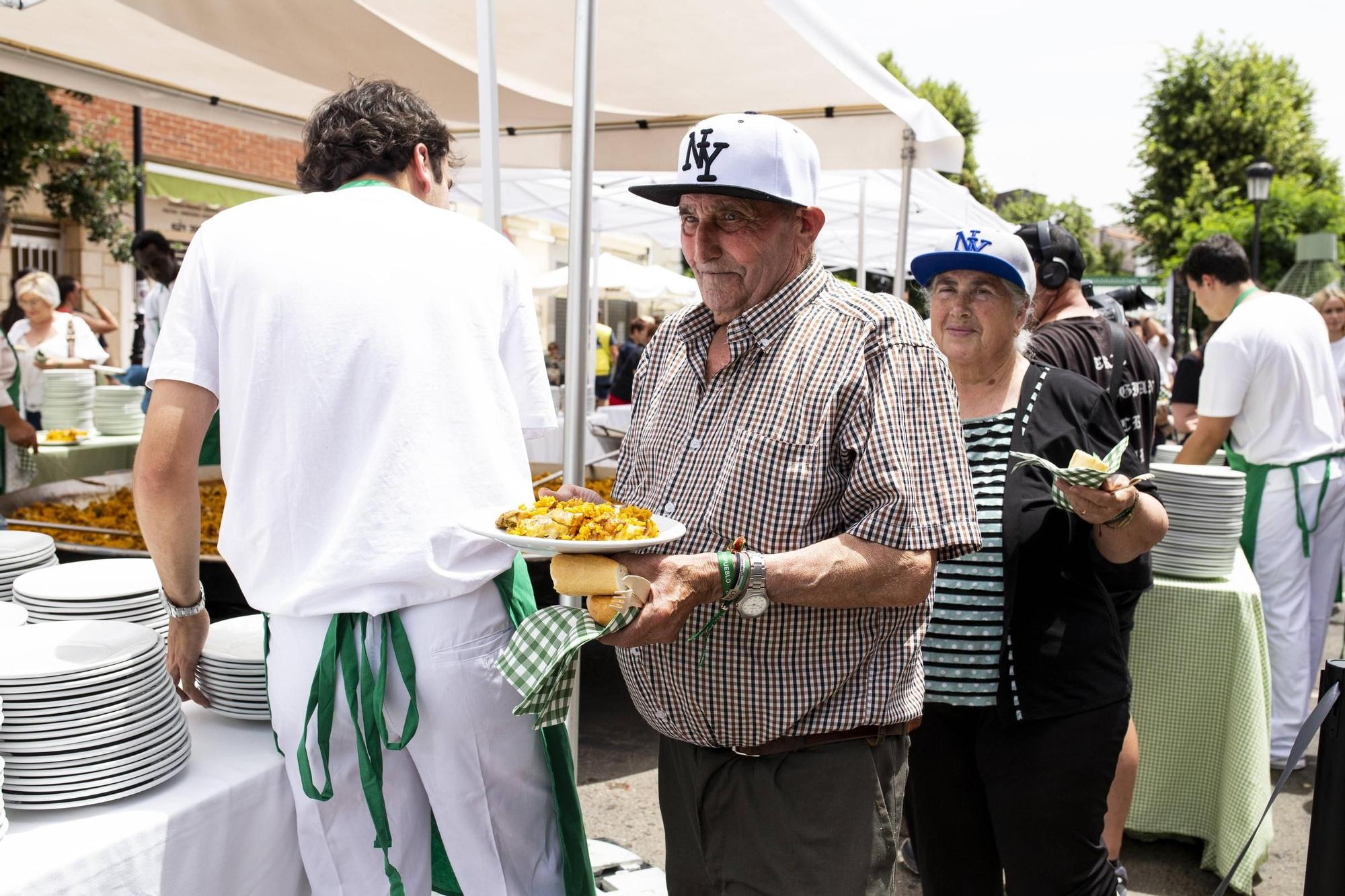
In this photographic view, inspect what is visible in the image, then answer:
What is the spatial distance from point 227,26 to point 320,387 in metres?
3.31

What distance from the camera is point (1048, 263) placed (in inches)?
126

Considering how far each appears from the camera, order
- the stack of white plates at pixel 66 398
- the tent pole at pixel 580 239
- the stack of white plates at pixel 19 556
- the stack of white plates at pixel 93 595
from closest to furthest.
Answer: the stack of white plates at pixel 93 595, the stack of white plates at pixel 19 556, the tent pole at pixel 580 239, the stack of white plates at pixel 66 398

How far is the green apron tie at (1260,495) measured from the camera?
4.30 m

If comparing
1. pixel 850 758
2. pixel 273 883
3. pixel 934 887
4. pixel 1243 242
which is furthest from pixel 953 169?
pixel 1243 242

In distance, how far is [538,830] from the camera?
6.38ft

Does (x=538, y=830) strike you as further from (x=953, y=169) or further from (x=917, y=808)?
(x=953, y=169)

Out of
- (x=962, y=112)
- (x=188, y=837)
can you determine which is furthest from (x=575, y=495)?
(x=962, y=112)

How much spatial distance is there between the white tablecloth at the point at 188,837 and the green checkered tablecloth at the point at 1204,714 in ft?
9.14

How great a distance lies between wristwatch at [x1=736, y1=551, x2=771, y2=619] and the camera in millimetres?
1457

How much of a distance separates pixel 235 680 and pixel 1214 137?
35.4m

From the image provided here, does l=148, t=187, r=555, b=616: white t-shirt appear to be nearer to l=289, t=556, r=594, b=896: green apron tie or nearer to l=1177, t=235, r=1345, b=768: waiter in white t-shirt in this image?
l=289, t=556, r=594, b=896: green apron tie

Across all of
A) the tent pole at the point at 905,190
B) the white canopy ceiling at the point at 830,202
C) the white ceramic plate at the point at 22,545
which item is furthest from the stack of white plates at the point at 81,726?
the white canopy ceiling at the point at 830,202

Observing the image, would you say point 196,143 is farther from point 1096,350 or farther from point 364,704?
point 364,704

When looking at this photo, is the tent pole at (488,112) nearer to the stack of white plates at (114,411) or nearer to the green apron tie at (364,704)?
the green apron tie at (364,704)
